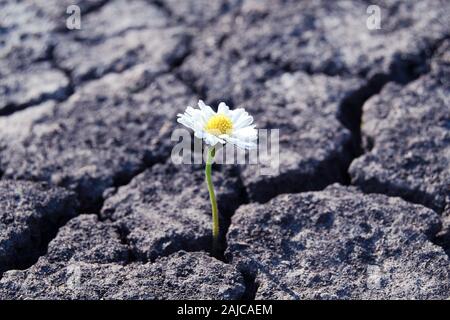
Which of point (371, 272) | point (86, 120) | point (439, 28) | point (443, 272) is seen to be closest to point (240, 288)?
point (371, 272)

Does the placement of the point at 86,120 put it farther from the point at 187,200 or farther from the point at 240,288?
the point at 240,288

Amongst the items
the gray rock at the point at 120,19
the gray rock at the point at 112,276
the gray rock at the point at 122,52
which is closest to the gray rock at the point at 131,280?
the gray rock at the point at 112,276

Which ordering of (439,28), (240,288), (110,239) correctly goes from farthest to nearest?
(439,28) → (110,239) → (240,288)

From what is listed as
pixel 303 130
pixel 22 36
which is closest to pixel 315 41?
pixel 303 130

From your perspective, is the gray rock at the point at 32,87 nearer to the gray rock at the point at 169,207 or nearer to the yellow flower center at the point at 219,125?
the gray rock at the point at 169,207

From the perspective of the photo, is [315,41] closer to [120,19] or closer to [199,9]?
[199,9]

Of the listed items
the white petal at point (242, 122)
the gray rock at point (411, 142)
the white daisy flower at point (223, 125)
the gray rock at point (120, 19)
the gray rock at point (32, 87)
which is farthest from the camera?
the gray rock at point (120, 19)

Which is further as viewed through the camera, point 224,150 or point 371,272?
point 224,150
